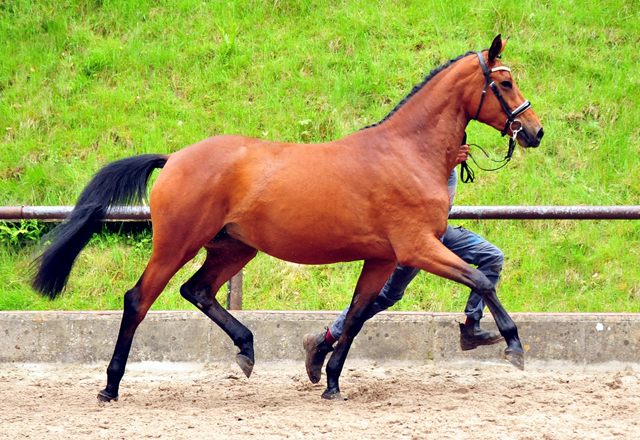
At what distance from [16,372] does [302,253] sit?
2434 mm

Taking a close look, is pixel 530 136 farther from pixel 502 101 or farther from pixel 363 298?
pixel 363 298

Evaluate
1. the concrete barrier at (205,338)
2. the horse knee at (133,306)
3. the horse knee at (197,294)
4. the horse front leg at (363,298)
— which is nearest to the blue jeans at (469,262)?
the horse front leg at (363,298)

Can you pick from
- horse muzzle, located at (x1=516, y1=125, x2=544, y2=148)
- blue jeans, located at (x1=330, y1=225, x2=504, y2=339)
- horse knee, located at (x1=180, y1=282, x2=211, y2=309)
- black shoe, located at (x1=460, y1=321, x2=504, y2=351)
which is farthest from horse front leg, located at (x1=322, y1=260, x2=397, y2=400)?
horse muzzle, located at (x1=516, y1=125, x2=544, y2=148)

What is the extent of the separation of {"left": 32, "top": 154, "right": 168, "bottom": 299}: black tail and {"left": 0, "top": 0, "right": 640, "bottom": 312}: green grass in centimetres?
159

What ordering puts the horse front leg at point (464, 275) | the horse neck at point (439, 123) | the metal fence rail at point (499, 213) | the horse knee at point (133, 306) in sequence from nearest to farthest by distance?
the horse front leg at point (464, 275), the horse neck at point (439, 123), the horse knee at point (133, 306), the metal fence rail at point (499, 213)

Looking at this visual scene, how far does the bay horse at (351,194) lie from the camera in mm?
3984

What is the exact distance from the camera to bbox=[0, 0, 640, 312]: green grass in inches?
244

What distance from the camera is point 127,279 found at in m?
6.30

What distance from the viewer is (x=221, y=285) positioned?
4613mm

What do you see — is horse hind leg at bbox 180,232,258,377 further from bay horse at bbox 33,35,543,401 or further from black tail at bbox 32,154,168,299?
black tail at bbox 32,154,168,299

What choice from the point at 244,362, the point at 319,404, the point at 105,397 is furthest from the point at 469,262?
the point at 105,397

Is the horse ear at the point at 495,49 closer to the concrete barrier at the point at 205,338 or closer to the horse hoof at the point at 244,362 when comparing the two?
the concrete barrier at the point at 205,338

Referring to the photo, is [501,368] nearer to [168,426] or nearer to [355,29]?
[168,426]

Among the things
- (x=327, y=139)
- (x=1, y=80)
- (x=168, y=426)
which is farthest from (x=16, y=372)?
(x=1, y=80)
